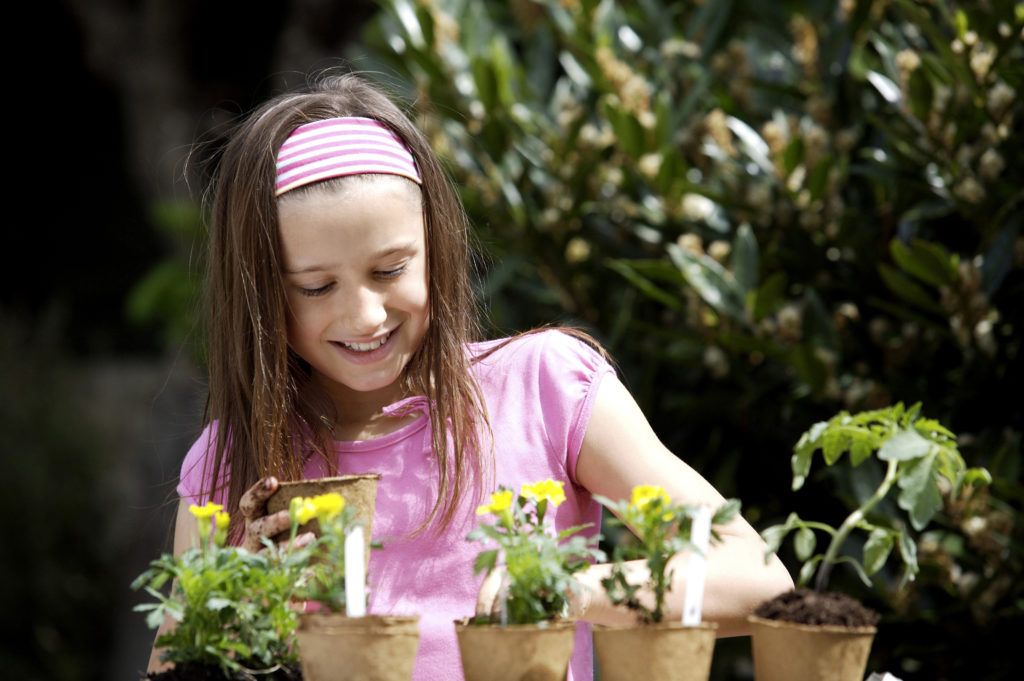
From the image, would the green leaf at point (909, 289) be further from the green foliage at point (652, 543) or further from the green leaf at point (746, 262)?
the green foliage at point (652, 543)

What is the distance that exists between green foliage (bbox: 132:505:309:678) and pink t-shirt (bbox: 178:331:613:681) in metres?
0.39

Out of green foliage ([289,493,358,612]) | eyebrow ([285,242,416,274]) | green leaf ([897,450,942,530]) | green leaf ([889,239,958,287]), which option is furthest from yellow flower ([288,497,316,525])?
green leaf ([889,239,958,287])

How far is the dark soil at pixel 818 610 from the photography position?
1.02 m

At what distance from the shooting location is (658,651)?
996 millimetres

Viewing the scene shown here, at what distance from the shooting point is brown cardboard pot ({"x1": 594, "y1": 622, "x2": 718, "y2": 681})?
997 millimetres

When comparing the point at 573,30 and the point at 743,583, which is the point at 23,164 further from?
the point at 743,583

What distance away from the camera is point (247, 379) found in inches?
59.2

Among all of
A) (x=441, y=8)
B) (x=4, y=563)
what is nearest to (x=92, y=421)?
(x=4, y=563)

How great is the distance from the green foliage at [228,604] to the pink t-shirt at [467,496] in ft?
1.29

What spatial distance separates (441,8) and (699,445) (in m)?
1.32

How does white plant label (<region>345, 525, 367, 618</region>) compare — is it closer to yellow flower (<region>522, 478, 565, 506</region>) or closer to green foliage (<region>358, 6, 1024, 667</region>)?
yellow flower (<region>522, 478, 565, 506</region>)

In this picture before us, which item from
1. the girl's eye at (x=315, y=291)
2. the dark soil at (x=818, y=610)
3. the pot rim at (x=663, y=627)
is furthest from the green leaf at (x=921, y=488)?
the girl's eye at (x=315, y=291)

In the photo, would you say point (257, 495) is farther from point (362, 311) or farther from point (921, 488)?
point (921, 488)

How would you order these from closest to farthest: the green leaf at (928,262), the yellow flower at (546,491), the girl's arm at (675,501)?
the yellow flower at (546,491) → the girl's arm at (675,501) → the green leaf at (928,262)
